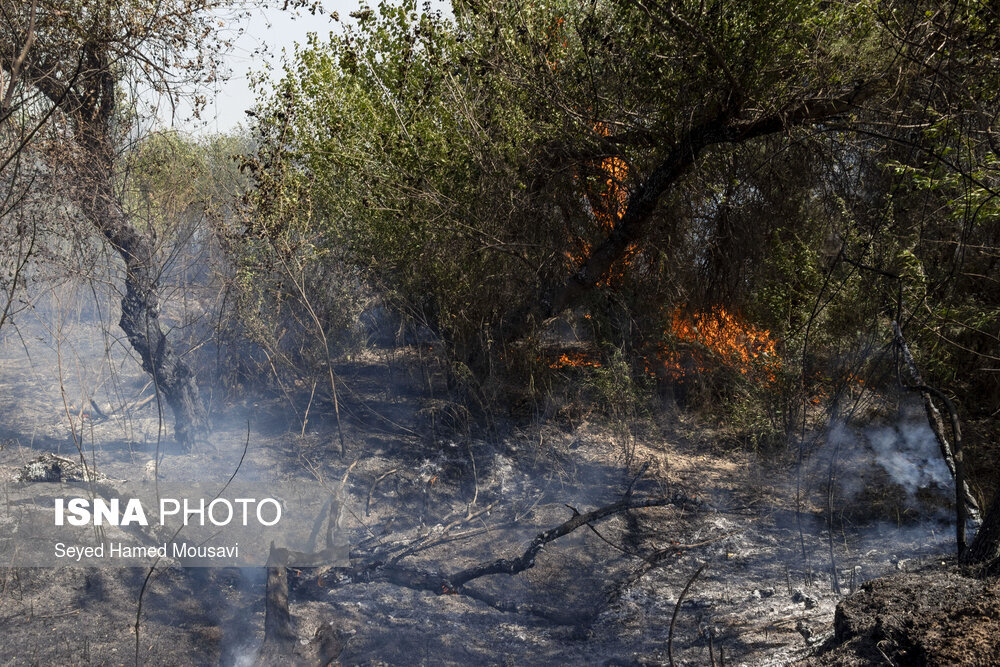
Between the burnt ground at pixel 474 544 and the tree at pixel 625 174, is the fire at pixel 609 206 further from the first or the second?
the burnt ground at pixel 474 544

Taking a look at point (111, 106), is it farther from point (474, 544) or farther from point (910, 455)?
point (910, 455)

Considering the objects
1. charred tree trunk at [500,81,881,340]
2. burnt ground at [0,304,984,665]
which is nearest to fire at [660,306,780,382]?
burnt ground at [0,304,984,665]

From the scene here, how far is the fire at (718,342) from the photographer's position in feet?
28.6

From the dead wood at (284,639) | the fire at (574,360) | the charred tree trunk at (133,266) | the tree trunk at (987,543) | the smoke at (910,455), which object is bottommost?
the dead wood at (284,639)

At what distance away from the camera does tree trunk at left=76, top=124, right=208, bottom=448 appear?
6.91 meters

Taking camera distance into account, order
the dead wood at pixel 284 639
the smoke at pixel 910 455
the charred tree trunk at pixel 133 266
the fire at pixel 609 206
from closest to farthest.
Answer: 1. the dead wood at pixel 284 639
2. the charred tree trunk at pixel 133 266
3. the smoke at pixel 910 455
4. the fire at pixel 609 206

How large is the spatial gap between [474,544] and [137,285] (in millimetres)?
4703

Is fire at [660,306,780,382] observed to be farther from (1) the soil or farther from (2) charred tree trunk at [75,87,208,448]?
(2) charred tree trunk at [75,87,208,448]

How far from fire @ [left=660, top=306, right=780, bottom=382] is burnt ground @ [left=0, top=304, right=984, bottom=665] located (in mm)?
803

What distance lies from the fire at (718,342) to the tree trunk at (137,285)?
6.19 m

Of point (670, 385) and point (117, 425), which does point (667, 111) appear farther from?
point (117, 425)

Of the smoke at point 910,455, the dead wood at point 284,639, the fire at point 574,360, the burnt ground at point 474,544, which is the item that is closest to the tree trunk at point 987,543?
the burnt ground at point 474,544

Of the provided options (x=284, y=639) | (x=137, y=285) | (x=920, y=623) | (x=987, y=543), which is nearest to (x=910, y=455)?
(x=987, y=543)

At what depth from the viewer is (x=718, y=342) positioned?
8.98 metres
